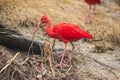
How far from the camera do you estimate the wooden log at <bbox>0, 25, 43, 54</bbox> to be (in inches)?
306

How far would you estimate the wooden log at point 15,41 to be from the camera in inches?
306

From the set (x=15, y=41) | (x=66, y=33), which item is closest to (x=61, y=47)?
(x=66, y=33)

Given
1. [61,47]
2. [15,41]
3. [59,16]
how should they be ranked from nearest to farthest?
[15,41] → [61,47] → [59,16]

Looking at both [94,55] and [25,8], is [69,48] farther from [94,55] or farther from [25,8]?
[25,8]

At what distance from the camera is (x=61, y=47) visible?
8734mm

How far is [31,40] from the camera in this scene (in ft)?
26.2

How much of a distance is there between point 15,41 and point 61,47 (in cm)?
117

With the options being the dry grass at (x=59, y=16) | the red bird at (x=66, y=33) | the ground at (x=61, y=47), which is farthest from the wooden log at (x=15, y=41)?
the dry grass at (x=59, y=16)

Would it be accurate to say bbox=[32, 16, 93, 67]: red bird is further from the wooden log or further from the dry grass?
the dry grass

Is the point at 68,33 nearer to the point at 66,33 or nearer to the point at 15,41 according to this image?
the point at 66,33

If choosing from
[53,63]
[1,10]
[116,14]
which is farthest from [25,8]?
[116,14]

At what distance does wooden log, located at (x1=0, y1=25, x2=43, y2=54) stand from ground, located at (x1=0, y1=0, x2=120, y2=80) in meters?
0.09

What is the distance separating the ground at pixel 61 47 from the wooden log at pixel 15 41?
9cm

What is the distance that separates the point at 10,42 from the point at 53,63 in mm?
774
